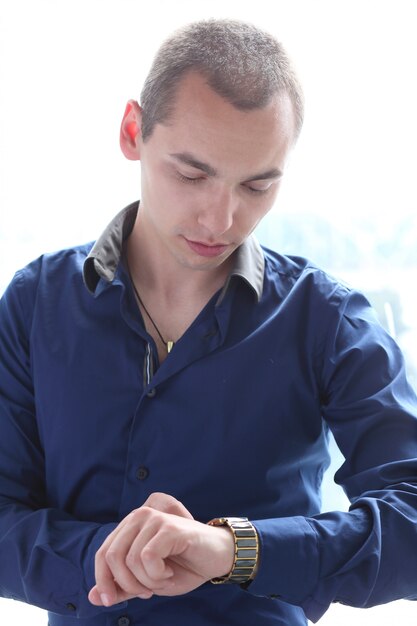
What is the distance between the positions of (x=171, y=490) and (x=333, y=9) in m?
1.20

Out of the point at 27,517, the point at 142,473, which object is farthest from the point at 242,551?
the point at 27,517

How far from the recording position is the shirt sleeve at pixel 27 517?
4.87ft

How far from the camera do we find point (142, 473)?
1557 millimetres

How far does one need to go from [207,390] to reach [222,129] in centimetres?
43

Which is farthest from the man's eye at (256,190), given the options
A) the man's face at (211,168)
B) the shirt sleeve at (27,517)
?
the shirt sleeve at (27,517)

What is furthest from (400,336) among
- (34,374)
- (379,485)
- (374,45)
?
(34,374)

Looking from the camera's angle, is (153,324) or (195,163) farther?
(153,324)

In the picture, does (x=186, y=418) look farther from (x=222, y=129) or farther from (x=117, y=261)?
(x=222, y=129)

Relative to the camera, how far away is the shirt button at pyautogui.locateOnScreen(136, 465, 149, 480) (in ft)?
5.11

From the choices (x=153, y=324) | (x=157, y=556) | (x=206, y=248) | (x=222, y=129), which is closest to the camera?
(x=157, y=556)

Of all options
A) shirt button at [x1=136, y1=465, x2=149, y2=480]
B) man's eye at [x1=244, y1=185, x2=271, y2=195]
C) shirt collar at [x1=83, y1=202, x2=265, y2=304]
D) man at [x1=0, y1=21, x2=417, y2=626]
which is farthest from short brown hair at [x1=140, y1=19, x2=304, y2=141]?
shirt button at [x1=136, y1=465, x2=149, y2=480]

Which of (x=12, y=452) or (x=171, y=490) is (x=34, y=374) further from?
(x=171, y=490)

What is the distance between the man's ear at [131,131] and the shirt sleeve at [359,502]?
0.44 meters

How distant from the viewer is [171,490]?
1560 millimetres
